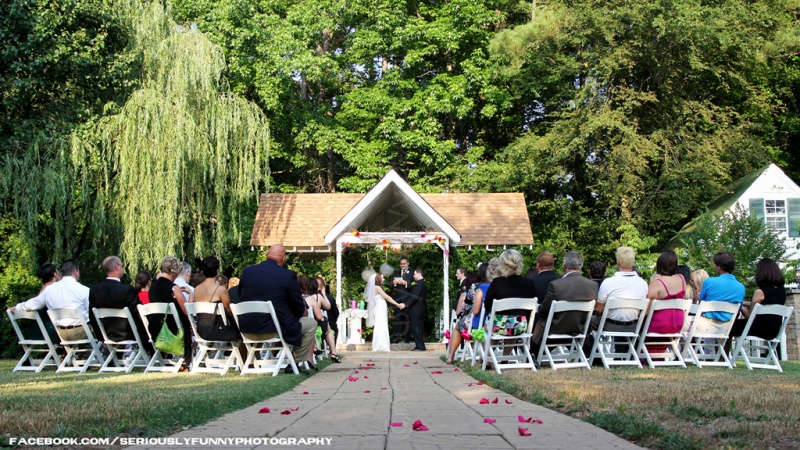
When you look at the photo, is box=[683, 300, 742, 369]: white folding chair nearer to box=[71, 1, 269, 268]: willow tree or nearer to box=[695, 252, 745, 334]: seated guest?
box=[695, 252, 745, 334]: seated guest

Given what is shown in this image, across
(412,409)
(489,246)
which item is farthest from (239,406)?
(489,246)

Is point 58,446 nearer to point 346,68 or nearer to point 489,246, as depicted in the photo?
point 489,246

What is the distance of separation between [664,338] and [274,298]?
5.38m

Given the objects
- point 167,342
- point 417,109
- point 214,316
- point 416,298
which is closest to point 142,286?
point 167,342

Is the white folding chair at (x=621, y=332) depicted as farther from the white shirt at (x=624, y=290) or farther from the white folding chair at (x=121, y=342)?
the white folding chair at (x=121, y=342)

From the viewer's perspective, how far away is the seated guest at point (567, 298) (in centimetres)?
1068

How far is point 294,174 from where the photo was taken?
116 ft

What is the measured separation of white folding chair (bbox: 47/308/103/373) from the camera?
37.8 ft

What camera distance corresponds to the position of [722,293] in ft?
37.0

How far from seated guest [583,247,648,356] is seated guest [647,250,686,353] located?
0.56 feet


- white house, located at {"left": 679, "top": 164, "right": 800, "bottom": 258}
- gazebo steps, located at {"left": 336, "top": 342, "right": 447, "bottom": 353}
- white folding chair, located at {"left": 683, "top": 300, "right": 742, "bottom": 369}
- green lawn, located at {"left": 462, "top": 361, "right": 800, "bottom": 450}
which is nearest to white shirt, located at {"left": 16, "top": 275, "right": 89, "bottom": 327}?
green lawn, located at {"left": 462, "top": 361, "right": 800, "bottom": 450}

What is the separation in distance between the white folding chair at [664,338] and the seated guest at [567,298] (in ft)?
2.49

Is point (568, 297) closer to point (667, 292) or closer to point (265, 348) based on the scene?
point (667, 292)

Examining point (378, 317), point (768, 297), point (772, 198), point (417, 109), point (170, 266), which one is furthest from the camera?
point (417, 109)
